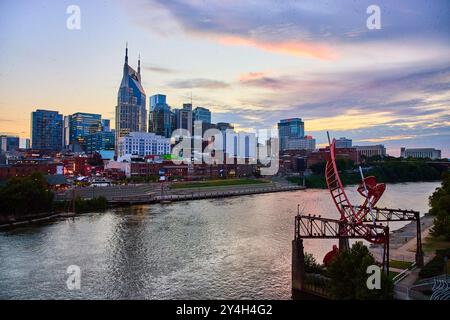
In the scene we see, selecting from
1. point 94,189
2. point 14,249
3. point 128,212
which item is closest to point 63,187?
point 94,189

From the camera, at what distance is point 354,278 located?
1988 cm

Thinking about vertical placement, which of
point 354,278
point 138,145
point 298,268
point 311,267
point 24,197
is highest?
point 138,145

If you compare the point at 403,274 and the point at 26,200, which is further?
the point at 26,200

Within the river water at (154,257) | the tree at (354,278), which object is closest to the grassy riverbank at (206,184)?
the river water at (154,257)

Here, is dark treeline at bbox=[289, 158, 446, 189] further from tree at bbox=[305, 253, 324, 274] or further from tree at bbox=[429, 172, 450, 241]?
tree at bbox=[305, 253, 324, 274]

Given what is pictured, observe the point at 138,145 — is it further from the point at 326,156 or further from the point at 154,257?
the point at 154,257

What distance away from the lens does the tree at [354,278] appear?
1898cm

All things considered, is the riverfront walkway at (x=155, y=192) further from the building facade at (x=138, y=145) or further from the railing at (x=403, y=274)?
the building facade at (x=138, y=145)

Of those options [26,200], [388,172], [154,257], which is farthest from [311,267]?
[388,172]

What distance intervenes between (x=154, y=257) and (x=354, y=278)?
60.4 ft

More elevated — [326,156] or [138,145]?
[138,145]

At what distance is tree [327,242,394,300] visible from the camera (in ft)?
62.3
